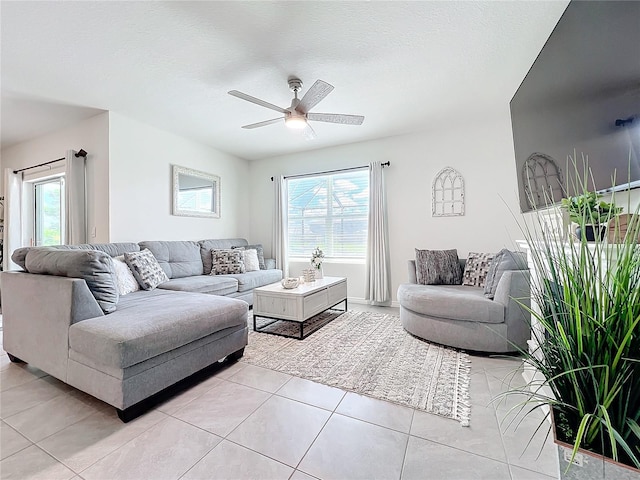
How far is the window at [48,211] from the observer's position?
4195 millimetres

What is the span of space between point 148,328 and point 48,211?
14.4 ft

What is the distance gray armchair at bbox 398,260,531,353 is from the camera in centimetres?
228

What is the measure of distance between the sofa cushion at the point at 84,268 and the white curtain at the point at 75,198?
1.64m

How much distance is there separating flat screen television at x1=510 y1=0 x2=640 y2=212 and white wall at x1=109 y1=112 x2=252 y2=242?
13.1ft

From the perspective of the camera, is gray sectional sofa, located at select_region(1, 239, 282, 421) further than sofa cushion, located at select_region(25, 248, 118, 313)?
No

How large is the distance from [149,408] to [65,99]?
10.8 ft

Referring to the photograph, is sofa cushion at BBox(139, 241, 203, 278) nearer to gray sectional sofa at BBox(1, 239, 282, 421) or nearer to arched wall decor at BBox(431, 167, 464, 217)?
gray sectional sofa at BBox(1, 239, 282, 421)

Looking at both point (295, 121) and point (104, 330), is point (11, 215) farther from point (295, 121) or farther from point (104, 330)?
point (295, 121)

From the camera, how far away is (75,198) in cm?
343

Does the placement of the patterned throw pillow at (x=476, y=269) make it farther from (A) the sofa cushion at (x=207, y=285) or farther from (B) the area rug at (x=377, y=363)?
(A) the sofa cushion at (x=207, y=285)

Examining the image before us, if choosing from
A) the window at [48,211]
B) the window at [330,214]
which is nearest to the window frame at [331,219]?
the window at [330,214]

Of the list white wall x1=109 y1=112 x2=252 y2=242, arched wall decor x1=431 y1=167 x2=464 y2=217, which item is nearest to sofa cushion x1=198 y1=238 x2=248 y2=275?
white wall x1=109 y1=112 x2=252 y2=242

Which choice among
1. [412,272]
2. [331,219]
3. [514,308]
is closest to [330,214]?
[331,219]

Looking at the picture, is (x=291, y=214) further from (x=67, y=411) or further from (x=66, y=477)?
(x=66, y=477)
